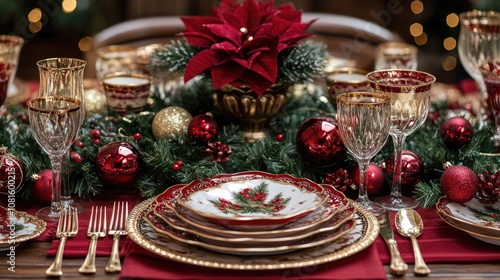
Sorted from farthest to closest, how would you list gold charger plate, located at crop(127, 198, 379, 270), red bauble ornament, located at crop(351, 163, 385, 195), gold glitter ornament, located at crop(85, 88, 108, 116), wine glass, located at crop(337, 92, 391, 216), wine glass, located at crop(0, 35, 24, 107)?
gold glitter ornament, located at crop(85, 88, 108, 116) < wine glass, located at crop(0, 35, 24, 107) < red bauble ornament, located at crop(351, 163, 385, 195) < wine glass, located at crop(337, 92, 391, 216) < gold charger plate, located at crop(127, 198, 379, 270)

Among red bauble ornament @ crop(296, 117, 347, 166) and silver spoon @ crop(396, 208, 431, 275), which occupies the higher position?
red bauble ornament @ crop(296, 117, 347, 166)

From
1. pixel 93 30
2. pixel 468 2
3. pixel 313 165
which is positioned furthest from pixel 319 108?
pixel 93 30

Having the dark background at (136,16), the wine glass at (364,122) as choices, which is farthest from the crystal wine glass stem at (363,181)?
the dark background at (136,16)

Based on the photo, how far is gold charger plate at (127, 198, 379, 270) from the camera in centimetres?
81

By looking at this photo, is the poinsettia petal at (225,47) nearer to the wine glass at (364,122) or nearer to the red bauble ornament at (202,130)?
the red bauble ornament at (202,130)

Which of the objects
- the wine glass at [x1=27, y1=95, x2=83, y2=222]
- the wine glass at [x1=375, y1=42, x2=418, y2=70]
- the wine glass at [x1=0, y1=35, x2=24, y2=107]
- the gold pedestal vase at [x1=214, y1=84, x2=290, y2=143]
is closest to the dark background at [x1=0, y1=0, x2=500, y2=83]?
the wine glass at [x1=375, y1=42, x2=418, y2=70]

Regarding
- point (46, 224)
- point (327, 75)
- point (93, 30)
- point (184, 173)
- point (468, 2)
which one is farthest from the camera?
point (93, 30)

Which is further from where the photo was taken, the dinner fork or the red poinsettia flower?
the red poinsettia flower

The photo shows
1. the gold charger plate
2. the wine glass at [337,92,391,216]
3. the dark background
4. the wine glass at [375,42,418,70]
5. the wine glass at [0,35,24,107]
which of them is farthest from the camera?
the dark background

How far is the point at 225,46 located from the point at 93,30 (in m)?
2.49

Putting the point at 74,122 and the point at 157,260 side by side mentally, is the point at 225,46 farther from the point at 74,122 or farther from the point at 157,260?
the point at 157,260

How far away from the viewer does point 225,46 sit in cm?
113

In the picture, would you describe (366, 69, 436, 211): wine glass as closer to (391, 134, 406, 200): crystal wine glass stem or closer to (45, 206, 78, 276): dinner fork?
(391, 134, 406, 200): crystal wine glass stem

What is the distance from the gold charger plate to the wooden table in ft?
0.17
